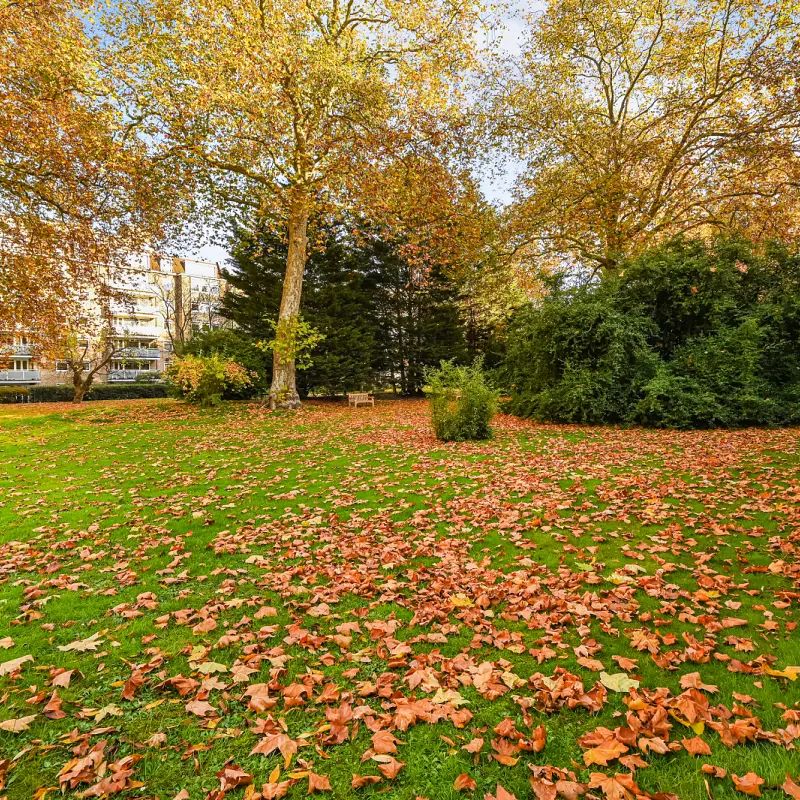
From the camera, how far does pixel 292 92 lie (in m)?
14.3

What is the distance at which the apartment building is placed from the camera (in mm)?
36969

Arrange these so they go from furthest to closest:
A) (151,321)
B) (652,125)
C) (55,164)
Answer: (151,321), (652,125), (55,164)

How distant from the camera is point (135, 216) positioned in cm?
1719

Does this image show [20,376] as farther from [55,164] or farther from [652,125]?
[652,125]

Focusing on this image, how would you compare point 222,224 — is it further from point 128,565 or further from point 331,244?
point 128,565

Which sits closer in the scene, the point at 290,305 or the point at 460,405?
the point at 460,405

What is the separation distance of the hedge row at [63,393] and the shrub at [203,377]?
12.3 m

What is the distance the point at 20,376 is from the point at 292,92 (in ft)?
128

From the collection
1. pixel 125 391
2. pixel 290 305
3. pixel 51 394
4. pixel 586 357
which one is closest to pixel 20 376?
pixel 51 394

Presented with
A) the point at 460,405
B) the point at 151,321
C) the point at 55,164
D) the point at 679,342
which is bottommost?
the point at 460,405

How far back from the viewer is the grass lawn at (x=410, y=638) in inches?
86.2

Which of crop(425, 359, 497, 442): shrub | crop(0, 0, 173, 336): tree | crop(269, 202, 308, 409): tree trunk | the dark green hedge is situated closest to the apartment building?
crop(269, 202, 308, 409): tree trunk

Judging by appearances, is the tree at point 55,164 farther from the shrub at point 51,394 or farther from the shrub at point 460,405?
the shrub at point 51,394

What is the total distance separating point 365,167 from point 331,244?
27.2ft
